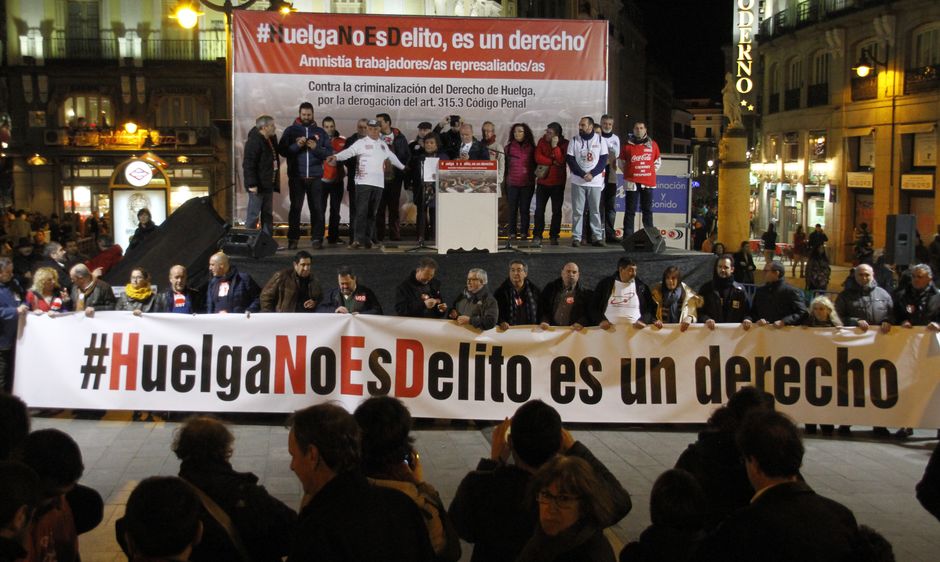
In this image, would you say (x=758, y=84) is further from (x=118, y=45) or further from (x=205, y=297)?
(x=205, y=297)

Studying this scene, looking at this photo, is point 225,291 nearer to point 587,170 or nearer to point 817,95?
point 587,170

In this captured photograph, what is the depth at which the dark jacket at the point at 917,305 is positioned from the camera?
1076 cm

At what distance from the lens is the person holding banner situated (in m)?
14.1

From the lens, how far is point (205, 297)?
1175 centimetres

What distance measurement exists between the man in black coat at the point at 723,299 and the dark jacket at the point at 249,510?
7.49 meters

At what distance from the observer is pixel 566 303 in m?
10.8

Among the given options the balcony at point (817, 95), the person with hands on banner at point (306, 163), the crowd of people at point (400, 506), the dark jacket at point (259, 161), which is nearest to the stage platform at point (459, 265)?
the person with hands on banner at point (306, 163)

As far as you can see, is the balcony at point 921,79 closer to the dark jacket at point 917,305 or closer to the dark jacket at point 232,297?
the dark jacket at point 917,305

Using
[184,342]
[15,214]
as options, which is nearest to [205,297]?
Result: [184,342]

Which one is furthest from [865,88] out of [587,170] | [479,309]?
[479,309]

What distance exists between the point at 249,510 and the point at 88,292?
Answer: 7.81 m

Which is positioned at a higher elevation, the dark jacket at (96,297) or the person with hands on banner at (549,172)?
the person with hands on banner at (549,172)

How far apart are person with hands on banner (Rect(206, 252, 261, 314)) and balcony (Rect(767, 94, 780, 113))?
41.4 m

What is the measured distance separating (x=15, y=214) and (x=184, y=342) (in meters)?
19.9
